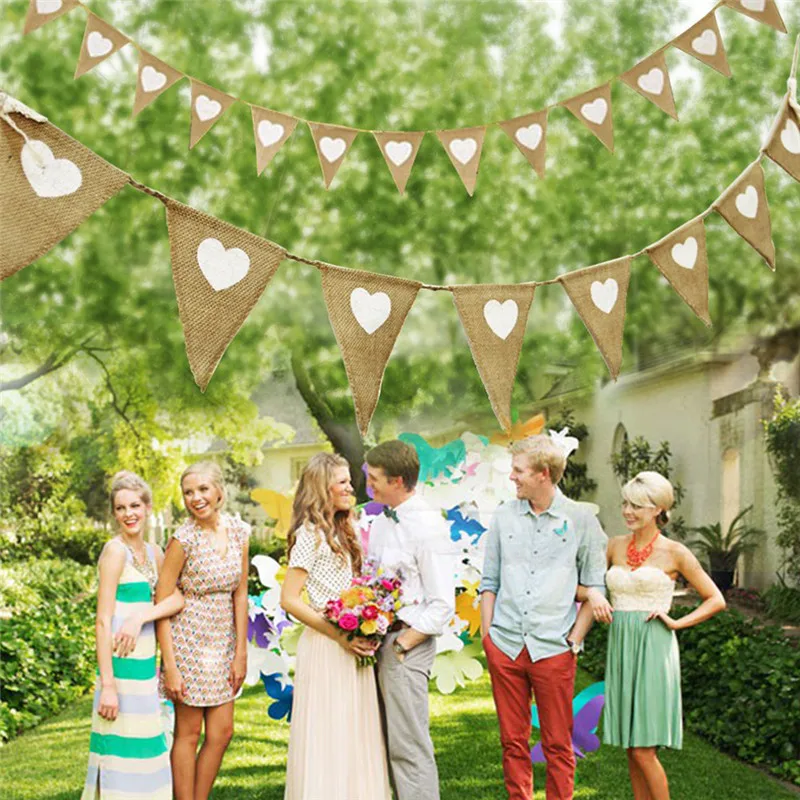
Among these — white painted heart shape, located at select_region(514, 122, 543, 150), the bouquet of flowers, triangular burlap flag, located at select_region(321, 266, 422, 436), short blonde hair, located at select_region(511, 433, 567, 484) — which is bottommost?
the bouquet of flowers

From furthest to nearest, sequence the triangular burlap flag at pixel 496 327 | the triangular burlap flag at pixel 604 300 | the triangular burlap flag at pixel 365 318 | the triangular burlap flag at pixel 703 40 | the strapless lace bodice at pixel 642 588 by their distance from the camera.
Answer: the triangular burlap flag at pixel 703 40 < the strapless lace bodice at pixel 642 588 < the triangular burlap flag at pixel 604 300 < the triangular burlap flag at pixel 496 327 < the triangular burlap flag at pixel 365 318

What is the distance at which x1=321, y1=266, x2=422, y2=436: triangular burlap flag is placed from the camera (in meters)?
3.04

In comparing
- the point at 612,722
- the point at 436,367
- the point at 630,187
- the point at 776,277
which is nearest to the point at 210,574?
the point at 612,722

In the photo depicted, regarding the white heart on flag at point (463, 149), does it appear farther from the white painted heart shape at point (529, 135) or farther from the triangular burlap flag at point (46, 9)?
the triangular burlap flag at point (46, 9)

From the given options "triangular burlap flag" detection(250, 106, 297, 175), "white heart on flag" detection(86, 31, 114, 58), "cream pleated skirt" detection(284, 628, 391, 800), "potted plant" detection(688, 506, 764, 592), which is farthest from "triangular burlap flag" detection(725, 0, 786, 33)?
"potted plant" detection(688, 506, 764, 592)

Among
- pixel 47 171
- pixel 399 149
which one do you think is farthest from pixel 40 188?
pixel 399 149

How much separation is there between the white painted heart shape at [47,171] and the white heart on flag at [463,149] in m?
2.43

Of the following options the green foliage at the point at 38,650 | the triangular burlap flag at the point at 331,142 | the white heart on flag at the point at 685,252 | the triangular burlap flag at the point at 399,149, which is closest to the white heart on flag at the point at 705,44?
the white heart on flag at the point at 685,252

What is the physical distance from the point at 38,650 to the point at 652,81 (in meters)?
5.41

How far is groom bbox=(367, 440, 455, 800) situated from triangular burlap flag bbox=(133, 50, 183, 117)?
216 centimetres

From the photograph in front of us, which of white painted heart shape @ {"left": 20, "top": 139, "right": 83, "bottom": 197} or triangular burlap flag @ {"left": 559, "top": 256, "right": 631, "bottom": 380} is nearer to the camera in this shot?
white painted heart shape @ {"left": 20, "top": 139, "right": 83, "bottom": 197}

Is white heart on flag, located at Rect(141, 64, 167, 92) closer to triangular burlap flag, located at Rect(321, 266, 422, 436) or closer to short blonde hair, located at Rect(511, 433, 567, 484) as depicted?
triangular burlap flag, located at Rect(321, 266, 422, 436)

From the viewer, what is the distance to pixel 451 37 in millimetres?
12836

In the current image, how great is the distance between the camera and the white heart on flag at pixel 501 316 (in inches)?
130
